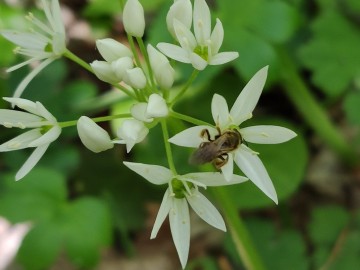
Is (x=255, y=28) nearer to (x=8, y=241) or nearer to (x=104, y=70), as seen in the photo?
(x=104, y=70)

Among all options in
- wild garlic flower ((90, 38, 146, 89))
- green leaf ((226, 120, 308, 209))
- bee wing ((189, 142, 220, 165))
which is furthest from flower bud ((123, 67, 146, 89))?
green leaf ((226, 120, 308, 209))

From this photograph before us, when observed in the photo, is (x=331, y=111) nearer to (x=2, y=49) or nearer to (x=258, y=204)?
(x=258, y=204)

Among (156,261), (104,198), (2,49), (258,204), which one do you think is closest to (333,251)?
(258,204)

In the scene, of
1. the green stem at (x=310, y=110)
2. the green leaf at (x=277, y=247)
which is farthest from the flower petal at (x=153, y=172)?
the green stem at (x=310, y=110)

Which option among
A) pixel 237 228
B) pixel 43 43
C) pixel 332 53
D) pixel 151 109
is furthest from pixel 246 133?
pixel 332 53

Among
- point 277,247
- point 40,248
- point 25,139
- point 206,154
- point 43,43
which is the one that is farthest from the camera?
point 277,247

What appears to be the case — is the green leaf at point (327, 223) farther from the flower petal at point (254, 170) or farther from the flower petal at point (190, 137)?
the flower petal at point (190, 137)

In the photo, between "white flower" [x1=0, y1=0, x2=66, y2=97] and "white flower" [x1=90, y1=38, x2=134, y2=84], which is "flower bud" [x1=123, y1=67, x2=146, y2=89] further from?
"white flower" [x1=0, y1=0, x2=66, y2=97]
